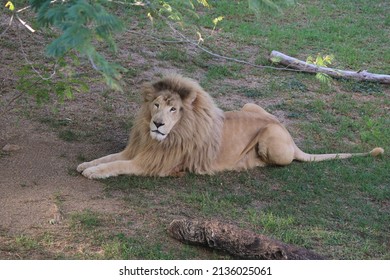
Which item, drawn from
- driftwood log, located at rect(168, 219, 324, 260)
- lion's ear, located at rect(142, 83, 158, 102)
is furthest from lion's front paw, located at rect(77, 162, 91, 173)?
driftwood log, located at rect(168, 219, 324, 260)

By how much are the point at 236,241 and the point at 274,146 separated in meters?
2.56

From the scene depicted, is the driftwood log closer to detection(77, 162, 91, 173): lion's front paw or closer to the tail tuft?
detection(77, 162, 91, 173): lion's front paw

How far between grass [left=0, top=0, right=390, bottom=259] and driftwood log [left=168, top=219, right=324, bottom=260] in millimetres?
119

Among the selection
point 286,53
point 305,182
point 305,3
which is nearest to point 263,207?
point 305,182

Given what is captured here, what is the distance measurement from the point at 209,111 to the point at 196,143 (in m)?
0.39

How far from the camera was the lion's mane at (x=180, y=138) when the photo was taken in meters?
7.18

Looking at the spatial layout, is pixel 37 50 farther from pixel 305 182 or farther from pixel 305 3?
pixel 305 3

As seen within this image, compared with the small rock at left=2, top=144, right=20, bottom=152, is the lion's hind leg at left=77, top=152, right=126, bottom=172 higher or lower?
higher

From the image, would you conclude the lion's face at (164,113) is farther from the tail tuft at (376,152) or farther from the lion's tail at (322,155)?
the tail tuft at (376,152)

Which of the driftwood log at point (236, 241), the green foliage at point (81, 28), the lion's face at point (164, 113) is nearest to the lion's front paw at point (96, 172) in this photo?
the lion's face at point (164, 113)

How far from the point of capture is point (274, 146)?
7633 millimetres

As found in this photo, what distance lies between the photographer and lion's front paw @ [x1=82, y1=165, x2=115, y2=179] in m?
6.82

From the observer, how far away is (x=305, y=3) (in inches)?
581

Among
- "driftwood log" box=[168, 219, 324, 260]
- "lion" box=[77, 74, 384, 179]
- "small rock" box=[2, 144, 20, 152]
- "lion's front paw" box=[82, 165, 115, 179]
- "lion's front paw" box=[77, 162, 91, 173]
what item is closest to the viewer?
"driftwood log" box=[168, 219, 324, 260]
